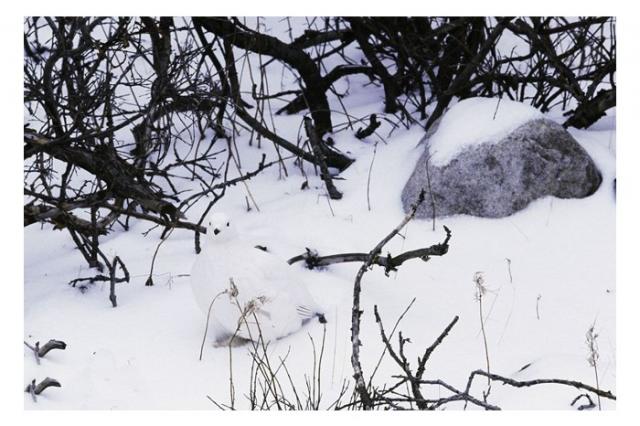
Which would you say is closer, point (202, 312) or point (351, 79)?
point (202, 312)

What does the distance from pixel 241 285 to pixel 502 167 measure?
177cm

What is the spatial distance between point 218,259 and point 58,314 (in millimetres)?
866

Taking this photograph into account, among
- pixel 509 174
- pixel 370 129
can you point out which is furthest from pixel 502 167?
pixel 370 129

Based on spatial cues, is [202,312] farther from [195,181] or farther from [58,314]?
[195,181]

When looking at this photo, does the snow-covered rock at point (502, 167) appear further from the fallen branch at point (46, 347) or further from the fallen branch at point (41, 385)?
the fallen branch at point (41, 385)

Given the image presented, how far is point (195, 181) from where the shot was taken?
5.22m

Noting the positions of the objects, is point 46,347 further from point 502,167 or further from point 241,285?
point 502,167

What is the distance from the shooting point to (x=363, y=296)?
159 inches

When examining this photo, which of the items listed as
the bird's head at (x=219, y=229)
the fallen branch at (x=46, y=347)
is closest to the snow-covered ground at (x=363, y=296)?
the fallen branch at (x=46, y=347)

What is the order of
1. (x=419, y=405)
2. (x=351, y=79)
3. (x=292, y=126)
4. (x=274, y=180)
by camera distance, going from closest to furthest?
(x=419, y=405) < (x=274, y=180) < (x=292, y=126) < (x=351, y=79)

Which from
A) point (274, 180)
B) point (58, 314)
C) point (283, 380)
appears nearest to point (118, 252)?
point (58, 314)
